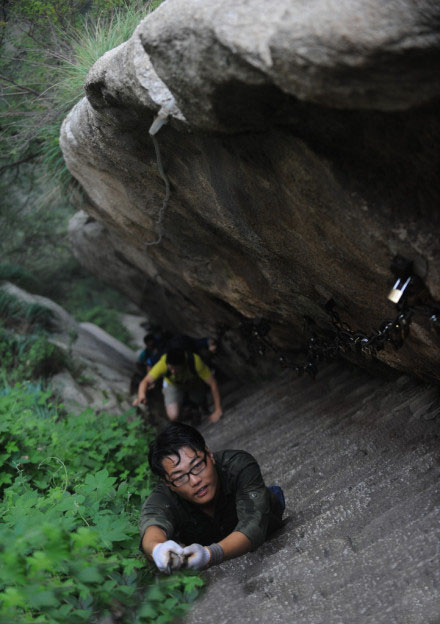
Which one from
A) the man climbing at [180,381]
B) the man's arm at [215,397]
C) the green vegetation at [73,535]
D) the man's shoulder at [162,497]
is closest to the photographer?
the green vegetation at [73,535]

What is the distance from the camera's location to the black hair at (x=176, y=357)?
5754mm

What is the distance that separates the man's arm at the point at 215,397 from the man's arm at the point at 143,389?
58 centimetres

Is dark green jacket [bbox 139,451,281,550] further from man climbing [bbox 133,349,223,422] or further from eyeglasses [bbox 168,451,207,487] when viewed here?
man climbing [bbox 133,349,223,422]

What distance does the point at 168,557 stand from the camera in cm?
243

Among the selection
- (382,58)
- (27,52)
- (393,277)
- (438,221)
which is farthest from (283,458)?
(27,52)

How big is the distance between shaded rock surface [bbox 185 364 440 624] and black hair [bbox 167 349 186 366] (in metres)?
1.36

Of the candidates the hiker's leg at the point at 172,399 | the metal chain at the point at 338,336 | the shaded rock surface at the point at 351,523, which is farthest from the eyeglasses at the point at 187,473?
the hiker's leg at the point at 172,399

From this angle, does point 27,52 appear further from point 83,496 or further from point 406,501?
point 406,501

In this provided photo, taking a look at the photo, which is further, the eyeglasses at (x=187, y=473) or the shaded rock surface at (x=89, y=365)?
the shaded rock surface at (x=89, y=365)

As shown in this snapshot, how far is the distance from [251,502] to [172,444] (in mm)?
465

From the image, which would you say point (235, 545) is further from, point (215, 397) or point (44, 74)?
point (44, 74)

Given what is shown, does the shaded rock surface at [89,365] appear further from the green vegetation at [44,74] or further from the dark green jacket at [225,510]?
the dark green jacket at [225,510]

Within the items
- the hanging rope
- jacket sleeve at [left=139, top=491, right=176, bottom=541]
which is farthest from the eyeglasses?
the hanging rope

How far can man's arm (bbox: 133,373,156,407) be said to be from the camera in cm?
595
